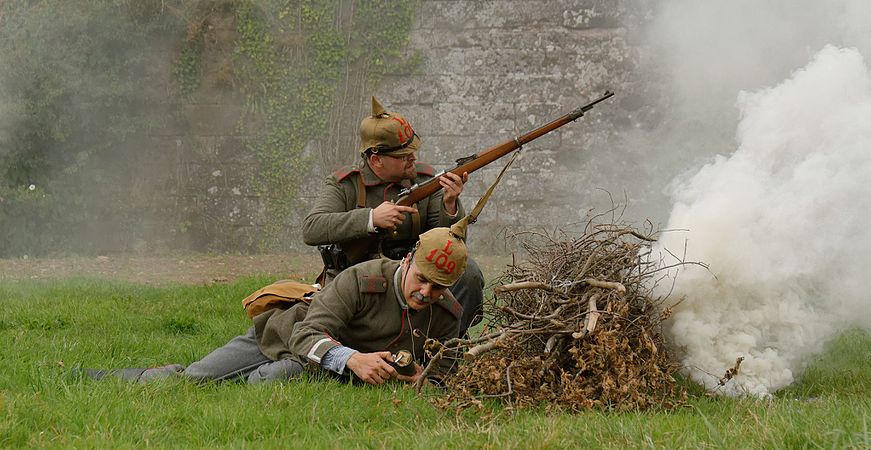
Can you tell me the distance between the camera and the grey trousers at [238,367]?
5.36 metres

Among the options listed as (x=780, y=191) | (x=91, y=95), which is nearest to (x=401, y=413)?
(x=780, y=191)

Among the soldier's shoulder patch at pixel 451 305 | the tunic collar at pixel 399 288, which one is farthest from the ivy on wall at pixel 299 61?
the tunic collar at pixel 399 288

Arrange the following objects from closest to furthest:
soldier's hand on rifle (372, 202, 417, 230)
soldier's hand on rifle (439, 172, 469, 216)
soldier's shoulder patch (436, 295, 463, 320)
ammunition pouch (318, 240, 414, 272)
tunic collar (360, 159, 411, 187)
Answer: soldier's shoulder patch (436, 295, 463, 320) → soldier's hand on rifle (372, 202, 417, 230) → soldier's hand on rifle (439, 172, 469, 216) → ammunition pouch (318, 240, 414, 272) → tunic collar (360, 159, 411, 187)

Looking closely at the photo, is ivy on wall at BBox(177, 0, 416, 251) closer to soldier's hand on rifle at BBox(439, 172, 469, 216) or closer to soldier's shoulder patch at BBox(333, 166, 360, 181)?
soldier's shoulder patch at BBox(333, 166, 360, 181)

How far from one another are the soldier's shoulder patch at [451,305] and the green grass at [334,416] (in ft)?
1.96

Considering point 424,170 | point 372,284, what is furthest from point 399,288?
point 424,170

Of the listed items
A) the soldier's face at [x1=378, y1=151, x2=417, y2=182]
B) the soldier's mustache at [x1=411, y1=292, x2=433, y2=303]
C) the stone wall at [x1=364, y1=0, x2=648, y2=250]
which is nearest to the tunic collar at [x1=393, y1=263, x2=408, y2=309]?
the soldier's mustache at [x1=411, y1=292, x2=433, y2=303]

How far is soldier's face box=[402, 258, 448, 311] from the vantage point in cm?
514

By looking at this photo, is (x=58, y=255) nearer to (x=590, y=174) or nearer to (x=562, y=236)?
(x=590, y=174)

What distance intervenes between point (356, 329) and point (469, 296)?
843 mm

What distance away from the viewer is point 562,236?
618cm

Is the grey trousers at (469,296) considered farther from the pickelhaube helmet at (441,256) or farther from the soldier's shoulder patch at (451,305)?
the pickelhaube helmet at (441,256)

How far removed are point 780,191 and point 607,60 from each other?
280 inches

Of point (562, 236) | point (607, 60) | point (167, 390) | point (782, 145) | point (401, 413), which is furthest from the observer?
point (607, 60)
